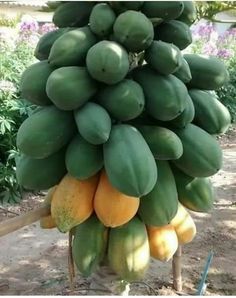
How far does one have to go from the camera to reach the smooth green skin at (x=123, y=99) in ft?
4.11

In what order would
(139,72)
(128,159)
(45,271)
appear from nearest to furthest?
(128,159), (139,72), (45,271)

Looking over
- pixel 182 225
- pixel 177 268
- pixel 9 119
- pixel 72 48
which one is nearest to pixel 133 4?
pixel 72 48

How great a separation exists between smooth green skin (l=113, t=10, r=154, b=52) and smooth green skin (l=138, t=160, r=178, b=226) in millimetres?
320

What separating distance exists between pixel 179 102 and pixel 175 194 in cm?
26

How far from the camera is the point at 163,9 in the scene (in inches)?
51.5

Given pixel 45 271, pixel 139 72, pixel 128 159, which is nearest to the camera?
pixel 128 159

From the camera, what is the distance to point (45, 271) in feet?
8.99

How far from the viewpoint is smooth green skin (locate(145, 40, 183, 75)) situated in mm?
1271

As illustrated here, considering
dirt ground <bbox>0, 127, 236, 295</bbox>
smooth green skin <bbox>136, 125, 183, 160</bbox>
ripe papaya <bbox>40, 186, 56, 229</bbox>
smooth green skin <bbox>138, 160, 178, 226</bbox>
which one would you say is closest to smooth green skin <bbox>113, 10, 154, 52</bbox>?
smooth green skin <bbox>136, 125, 183, 160</bbox>

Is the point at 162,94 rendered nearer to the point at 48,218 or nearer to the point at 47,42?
the point at 47,42

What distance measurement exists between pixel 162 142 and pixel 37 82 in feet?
1.17

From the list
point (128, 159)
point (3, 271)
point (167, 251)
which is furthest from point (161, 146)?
point (3, 271)

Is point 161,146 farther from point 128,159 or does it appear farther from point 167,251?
point 167,251

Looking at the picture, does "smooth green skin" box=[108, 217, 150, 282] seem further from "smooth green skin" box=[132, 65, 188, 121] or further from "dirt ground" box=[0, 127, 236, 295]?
"smooth green skin" box=[132, 65, 188, 121]
